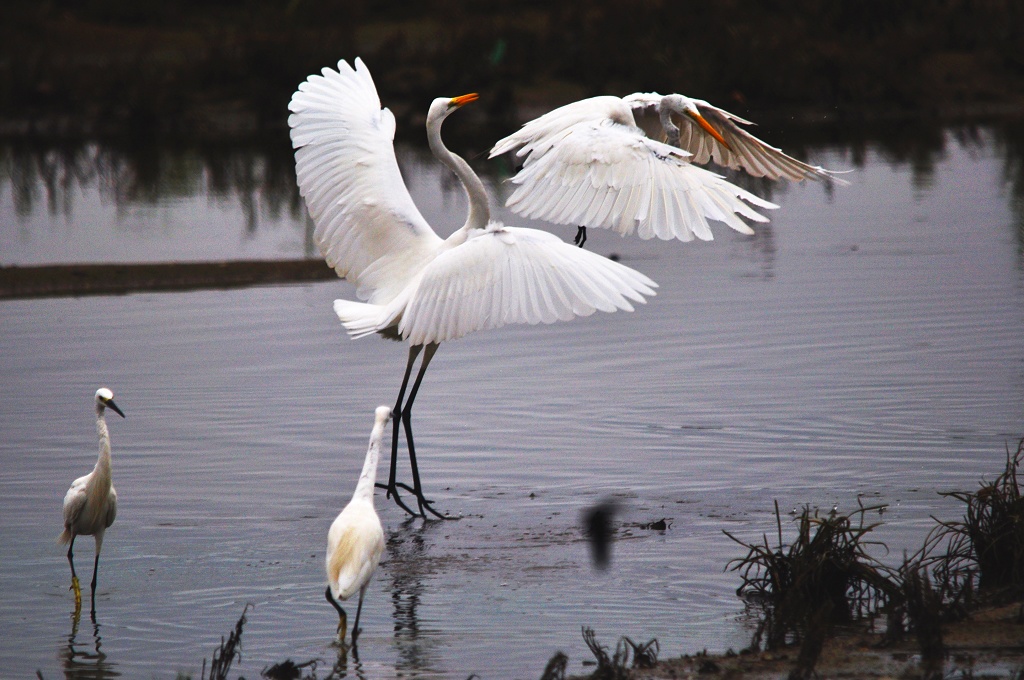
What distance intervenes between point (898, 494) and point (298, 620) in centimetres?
313

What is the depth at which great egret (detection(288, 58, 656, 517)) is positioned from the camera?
6.45 metres

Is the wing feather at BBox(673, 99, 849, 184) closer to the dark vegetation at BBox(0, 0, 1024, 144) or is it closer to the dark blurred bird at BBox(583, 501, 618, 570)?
the dark blurred bird at BBox(583, 501, 618, 570)

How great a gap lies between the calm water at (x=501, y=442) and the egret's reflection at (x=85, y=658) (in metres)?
0.01

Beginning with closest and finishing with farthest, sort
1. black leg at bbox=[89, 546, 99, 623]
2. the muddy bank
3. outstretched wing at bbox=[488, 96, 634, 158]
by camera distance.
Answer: black leg at bbox=[89, 546, 99, 623]
outstretched wing at bbox=[488, 96, 634, 158]
the muddy bank

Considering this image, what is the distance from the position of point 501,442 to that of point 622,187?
2423 millimetres

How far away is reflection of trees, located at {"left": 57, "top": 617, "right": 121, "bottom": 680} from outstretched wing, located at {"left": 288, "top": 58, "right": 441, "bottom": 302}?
2.78 metres

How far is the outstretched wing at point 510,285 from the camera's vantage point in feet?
20.4

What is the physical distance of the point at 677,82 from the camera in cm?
3061

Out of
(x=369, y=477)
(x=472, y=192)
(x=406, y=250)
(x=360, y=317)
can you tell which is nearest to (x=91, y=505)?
(x=369, y=477)

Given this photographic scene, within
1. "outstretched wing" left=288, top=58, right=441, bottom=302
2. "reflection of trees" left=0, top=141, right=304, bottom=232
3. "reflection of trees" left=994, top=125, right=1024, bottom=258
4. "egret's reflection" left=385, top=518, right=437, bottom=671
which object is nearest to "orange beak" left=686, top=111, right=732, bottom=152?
"outstretched wing" left=288, top=58, right=441, bottom=302

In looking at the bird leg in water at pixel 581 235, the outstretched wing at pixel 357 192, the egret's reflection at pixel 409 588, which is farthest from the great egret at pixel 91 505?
the bird leg in water at pixel 581 235

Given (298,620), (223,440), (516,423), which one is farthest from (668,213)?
(223,440)

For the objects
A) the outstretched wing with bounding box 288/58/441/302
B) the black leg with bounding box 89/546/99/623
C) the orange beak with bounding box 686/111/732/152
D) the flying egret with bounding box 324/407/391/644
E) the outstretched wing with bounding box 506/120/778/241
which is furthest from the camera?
the outstretched wing with bounding box 288/58/441/302

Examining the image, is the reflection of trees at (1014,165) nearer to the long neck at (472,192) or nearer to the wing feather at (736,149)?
the wing feather at (736,149)
